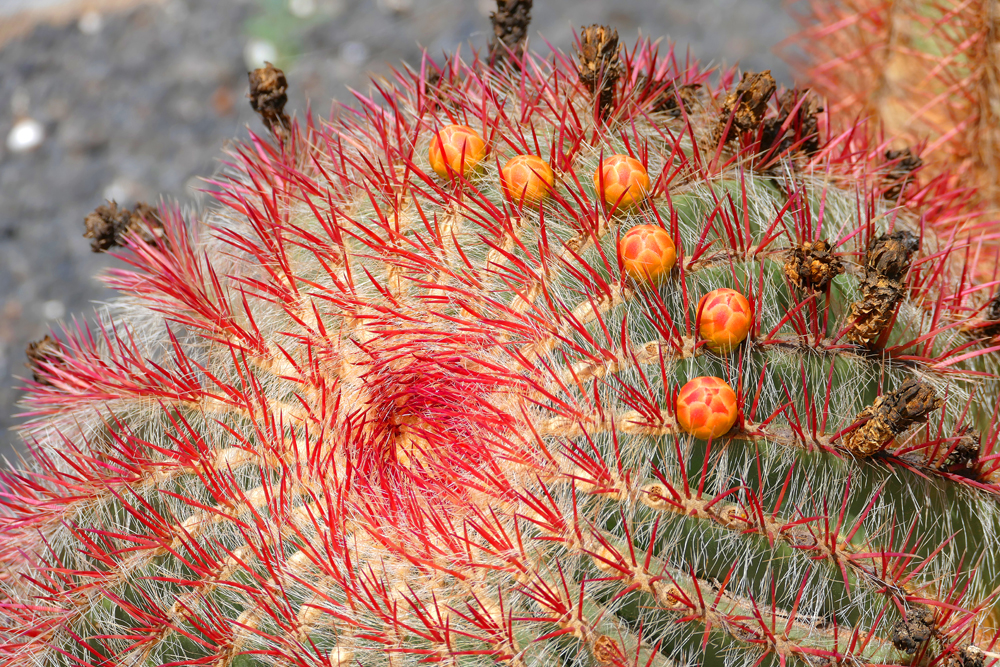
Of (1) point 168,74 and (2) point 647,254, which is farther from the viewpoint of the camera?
(1) point 168,74

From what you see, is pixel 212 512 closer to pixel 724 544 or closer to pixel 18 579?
pixel 18 579

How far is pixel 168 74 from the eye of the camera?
8.32 feet

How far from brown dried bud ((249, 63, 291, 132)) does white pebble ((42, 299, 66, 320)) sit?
1.40m

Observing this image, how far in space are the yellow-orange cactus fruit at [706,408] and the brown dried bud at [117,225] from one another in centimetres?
75

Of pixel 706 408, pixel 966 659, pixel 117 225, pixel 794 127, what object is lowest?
pixel 966 659

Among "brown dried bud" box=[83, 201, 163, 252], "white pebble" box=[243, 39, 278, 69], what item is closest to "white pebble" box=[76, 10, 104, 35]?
"white pebble" box=[243, 39, 278, 69]

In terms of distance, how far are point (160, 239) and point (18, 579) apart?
1.42 ft

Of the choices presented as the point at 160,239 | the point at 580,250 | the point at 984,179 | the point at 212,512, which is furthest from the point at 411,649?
the point at 984,179

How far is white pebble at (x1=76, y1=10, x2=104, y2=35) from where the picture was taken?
264cm

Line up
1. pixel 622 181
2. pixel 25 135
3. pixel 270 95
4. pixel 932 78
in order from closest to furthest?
pixel 622 181
pixel 270 95
pixel 932 78
pixel 25 135

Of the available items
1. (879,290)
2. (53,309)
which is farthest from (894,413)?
(53,309)

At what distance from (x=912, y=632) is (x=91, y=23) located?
2.79m

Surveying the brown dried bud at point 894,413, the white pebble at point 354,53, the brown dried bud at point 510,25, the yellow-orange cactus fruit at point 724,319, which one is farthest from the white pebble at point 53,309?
the brown dried bud at point 894,413

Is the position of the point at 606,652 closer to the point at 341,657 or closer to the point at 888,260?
the point at 341,657
